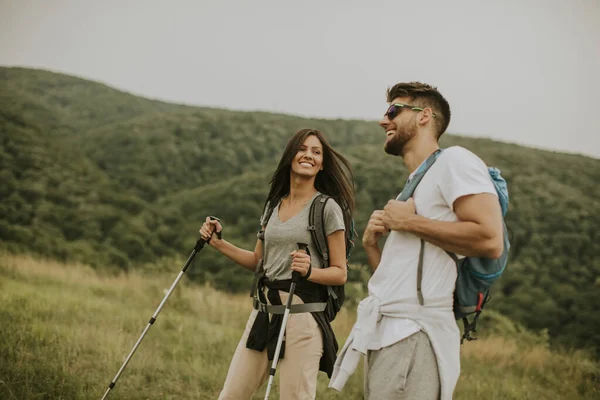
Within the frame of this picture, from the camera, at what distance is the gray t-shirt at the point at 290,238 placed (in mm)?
3965

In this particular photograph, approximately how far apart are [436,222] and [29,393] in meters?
4.78

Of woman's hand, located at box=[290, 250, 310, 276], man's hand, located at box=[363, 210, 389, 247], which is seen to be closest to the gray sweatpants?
man's hand, located at box=[363, 210, 389, 247]

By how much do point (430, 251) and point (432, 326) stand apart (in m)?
0.37

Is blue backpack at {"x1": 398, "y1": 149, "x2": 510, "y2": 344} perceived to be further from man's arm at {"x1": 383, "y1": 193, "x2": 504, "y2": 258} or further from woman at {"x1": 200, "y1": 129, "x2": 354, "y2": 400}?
woman at {"x1": 200, "y1": 129, "x2": 354, "y2": 400}

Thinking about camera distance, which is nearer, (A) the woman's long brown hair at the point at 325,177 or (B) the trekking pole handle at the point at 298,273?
(B) the trekking pole handle at the point at 298,273

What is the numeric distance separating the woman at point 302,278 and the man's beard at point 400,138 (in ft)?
2.85

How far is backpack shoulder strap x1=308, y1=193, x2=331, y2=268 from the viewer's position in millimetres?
3959

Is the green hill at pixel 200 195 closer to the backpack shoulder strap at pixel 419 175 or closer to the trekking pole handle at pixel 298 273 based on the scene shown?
the trekking pole handle at pixel 298 273

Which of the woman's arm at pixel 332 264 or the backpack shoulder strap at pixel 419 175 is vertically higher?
the backpack shoulder strap at pixel 419 175

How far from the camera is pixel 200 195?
2936cm

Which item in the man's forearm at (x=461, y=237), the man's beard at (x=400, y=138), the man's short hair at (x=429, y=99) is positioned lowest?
the man's forearm at (x=461, y=237)

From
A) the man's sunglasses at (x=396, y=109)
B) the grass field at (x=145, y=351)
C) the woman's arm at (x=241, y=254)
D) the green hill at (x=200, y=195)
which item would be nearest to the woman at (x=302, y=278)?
the woman's arm at (x=241, y=254)

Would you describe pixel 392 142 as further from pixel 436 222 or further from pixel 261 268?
pixel 261 268

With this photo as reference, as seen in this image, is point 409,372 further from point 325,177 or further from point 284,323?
point 325,177
